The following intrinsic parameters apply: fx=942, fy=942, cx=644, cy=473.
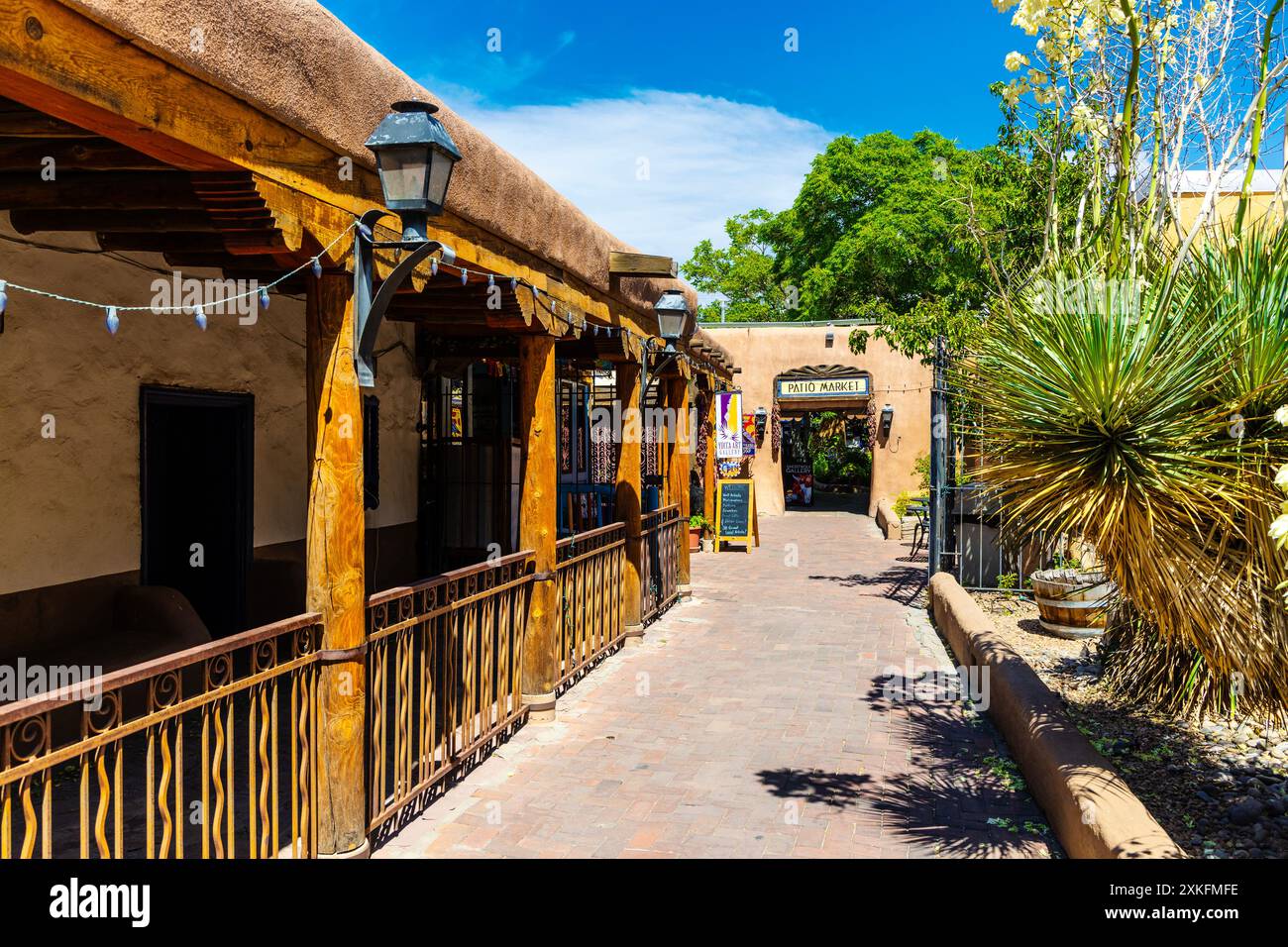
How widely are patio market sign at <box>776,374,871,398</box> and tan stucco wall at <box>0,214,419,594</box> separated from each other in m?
17.4

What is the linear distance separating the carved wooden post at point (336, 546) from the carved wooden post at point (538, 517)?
242 centimetres

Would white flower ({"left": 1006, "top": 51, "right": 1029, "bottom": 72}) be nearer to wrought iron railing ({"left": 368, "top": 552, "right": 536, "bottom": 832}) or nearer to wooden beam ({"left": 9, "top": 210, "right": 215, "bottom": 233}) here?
wrought iron railing ({"left": 368, "top": 552, "right": 536, "bottom": 832})

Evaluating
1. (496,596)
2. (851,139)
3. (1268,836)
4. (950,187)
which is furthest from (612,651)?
(851,139)

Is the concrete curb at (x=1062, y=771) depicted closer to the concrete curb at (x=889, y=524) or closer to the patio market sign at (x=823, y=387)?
the concrete curb at (x=889, y=524)

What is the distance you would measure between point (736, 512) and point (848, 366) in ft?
26.8

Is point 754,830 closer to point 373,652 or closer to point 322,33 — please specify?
point 373,652

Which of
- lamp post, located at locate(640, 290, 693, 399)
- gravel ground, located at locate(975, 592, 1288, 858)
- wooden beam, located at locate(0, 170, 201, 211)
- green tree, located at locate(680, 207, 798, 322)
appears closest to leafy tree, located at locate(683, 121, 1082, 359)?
green tree, located at locate(680, 207, 798, 322)

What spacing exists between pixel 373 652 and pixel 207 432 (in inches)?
138

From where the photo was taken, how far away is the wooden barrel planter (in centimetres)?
845

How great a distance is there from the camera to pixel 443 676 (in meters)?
5.22

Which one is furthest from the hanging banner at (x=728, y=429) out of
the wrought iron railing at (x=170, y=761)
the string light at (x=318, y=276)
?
the wrought iron railing at (x=170, y=761)

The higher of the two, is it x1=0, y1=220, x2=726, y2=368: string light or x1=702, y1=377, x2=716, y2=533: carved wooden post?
x1=0, y1=220, x2=726, y2=368: string light

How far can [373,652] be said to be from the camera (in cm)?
443

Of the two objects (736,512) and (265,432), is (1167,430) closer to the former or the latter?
(265,432)
